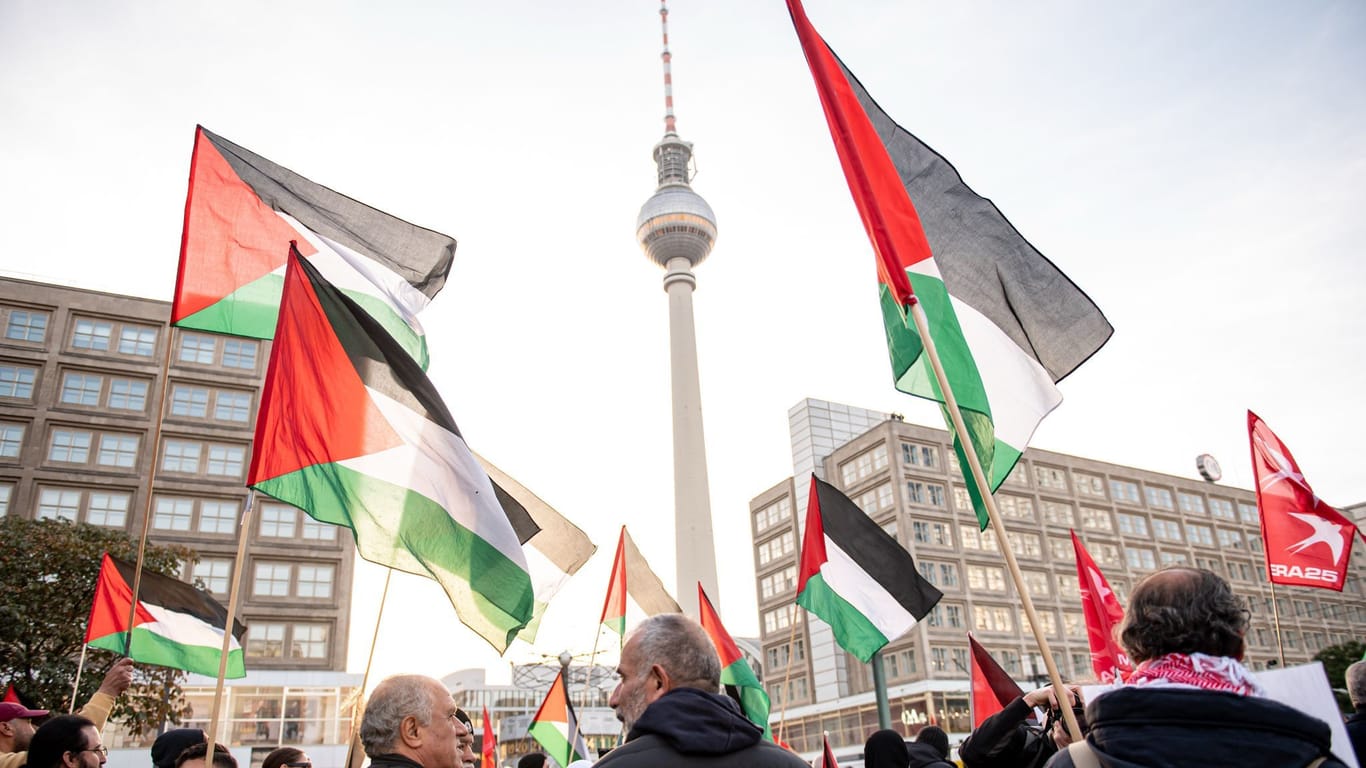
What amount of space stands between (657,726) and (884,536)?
8387 mm

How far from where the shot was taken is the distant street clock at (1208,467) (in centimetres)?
8981

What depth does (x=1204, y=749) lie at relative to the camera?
253 cm

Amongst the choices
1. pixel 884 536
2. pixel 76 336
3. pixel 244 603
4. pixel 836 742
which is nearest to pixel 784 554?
pixel 836 742

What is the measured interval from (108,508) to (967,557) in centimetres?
5227

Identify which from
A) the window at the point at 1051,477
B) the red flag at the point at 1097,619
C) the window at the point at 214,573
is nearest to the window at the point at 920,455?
the window at the point at 1051,477

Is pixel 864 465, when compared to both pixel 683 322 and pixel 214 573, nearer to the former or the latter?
pixel 683 322

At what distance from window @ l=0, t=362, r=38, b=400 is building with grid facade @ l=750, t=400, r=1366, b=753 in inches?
1722

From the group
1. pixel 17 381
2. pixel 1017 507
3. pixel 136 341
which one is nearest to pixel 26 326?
pixel 17 381

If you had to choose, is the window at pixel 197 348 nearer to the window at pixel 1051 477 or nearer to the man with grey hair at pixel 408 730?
the man with grey hair at pixel 408 730

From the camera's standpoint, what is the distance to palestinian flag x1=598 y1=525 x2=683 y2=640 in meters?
14.5

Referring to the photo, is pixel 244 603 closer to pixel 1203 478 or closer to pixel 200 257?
pixel 200 257

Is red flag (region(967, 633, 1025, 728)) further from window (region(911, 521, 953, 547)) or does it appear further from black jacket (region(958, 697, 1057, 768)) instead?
window (region(911, 521, 953, 547))

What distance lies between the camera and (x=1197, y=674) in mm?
2758

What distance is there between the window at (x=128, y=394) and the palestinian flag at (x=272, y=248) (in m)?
44.6
